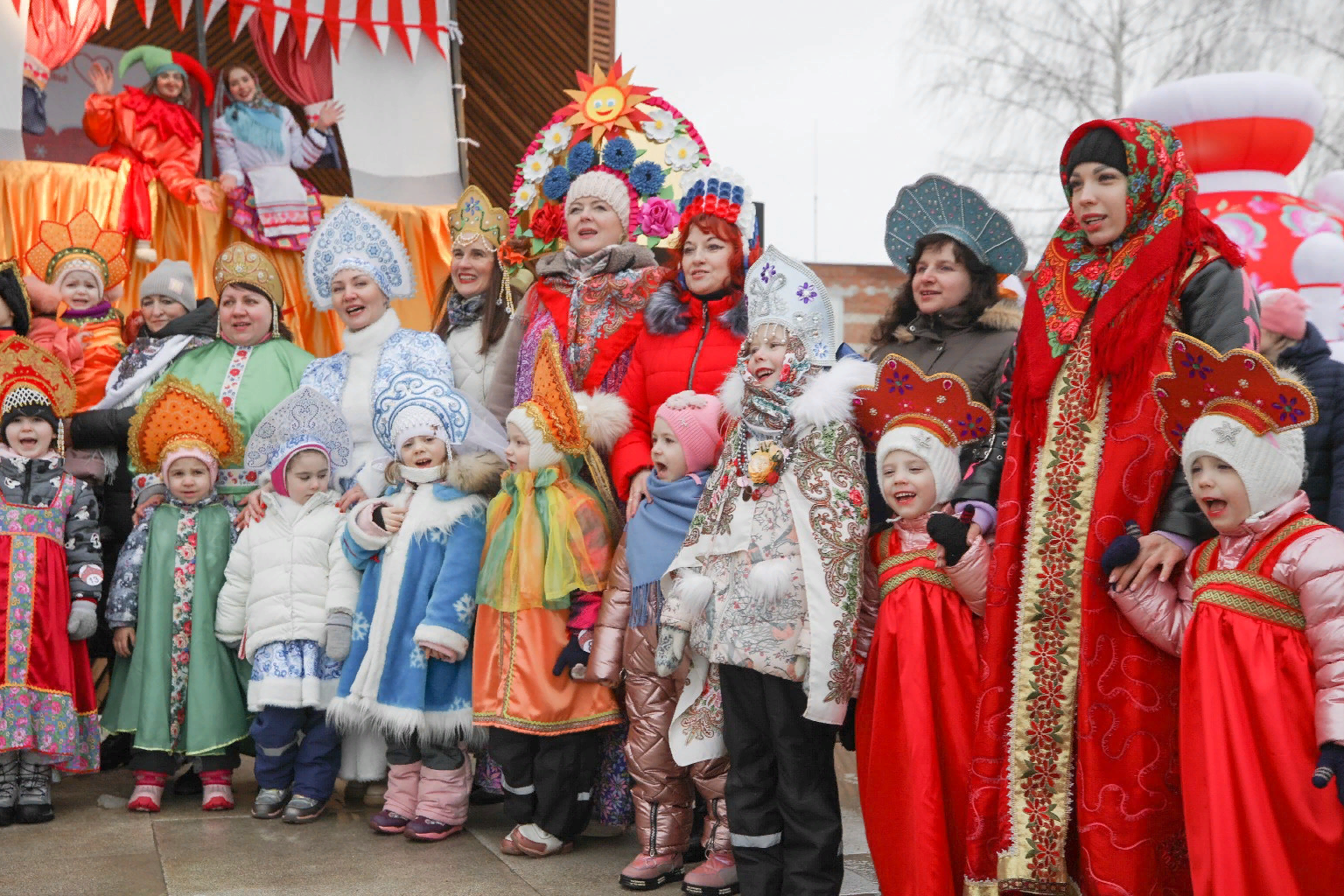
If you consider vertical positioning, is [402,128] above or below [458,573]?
above

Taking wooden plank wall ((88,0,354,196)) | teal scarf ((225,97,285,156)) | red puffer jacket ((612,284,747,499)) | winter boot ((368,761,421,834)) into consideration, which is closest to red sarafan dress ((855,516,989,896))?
red puffer jacket ((612,284,747,499))

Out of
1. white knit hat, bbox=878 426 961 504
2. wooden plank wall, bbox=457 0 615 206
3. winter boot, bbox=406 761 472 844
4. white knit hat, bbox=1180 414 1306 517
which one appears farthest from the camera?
wooden plank wall, bbox=457 0 615 206

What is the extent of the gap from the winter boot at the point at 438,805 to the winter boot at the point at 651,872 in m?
0.73

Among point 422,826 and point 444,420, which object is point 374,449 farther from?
point 422,826

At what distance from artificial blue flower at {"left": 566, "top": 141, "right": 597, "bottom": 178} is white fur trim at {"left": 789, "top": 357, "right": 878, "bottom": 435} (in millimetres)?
1840

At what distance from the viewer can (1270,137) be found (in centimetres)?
781

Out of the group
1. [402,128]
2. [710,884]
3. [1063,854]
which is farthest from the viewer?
[402,128]

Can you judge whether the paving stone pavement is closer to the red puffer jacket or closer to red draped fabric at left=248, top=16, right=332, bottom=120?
the red puffer jacket

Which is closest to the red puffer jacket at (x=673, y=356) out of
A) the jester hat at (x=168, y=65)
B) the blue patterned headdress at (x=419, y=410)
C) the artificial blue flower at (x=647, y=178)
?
the blue patterned headdress at (x=419, y=410)

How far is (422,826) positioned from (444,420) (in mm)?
1386

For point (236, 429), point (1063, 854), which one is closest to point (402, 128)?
point (236, 429)

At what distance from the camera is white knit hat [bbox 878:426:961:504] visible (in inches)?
136

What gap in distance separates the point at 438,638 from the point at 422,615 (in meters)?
0.14

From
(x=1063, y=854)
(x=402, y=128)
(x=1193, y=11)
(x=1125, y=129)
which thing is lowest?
(x=1063, y=854)
